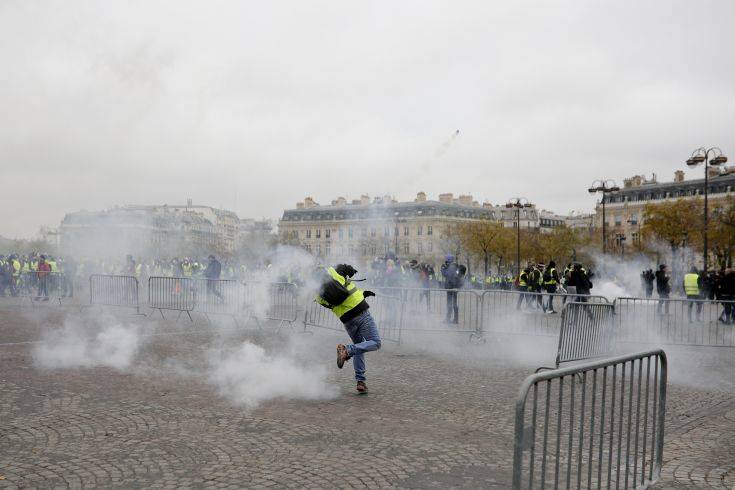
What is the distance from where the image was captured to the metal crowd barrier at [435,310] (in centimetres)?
1372

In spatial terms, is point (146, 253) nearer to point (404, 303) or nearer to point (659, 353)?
point (404, 303)

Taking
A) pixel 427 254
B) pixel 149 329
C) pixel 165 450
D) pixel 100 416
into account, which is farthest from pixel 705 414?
pixel 427 254

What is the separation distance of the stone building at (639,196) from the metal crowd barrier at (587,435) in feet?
284

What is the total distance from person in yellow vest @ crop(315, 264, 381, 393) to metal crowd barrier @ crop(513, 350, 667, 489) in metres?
3.05

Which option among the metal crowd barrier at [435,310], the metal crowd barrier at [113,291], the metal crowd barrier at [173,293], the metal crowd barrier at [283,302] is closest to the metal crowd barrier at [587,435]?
the metal crowd barrier at [435,310]

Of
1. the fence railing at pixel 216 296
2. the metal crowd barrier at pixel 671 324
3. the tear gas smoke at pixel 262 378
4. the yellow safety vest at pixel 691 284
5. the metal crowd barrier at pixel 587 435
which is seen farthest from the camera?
the yellow safety vest at pixel 691 284

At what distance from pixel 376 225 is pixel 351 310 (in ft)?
153

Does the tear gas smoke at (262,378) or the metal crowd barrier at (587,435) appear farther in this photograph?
the tear gas smoke at (262,378)

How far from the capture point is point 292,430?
618 cm

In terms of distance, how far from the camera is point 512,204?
42594 mm

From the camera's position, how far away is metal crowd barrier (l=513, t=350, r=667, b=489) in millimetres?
3609

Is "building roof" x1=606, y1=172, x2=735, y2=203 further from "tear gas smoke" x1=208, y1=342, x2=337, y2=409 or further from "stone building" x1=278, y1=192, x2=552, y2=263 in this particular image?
"tear gas smoke" x1=208, y1=342, x2=337, y2=409

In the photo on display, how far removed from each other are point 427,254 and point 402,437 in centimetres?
7933

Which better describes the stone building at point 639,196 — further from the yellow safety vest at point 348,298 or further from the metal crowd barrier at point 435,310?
the yellow safety vest at point 348,298
